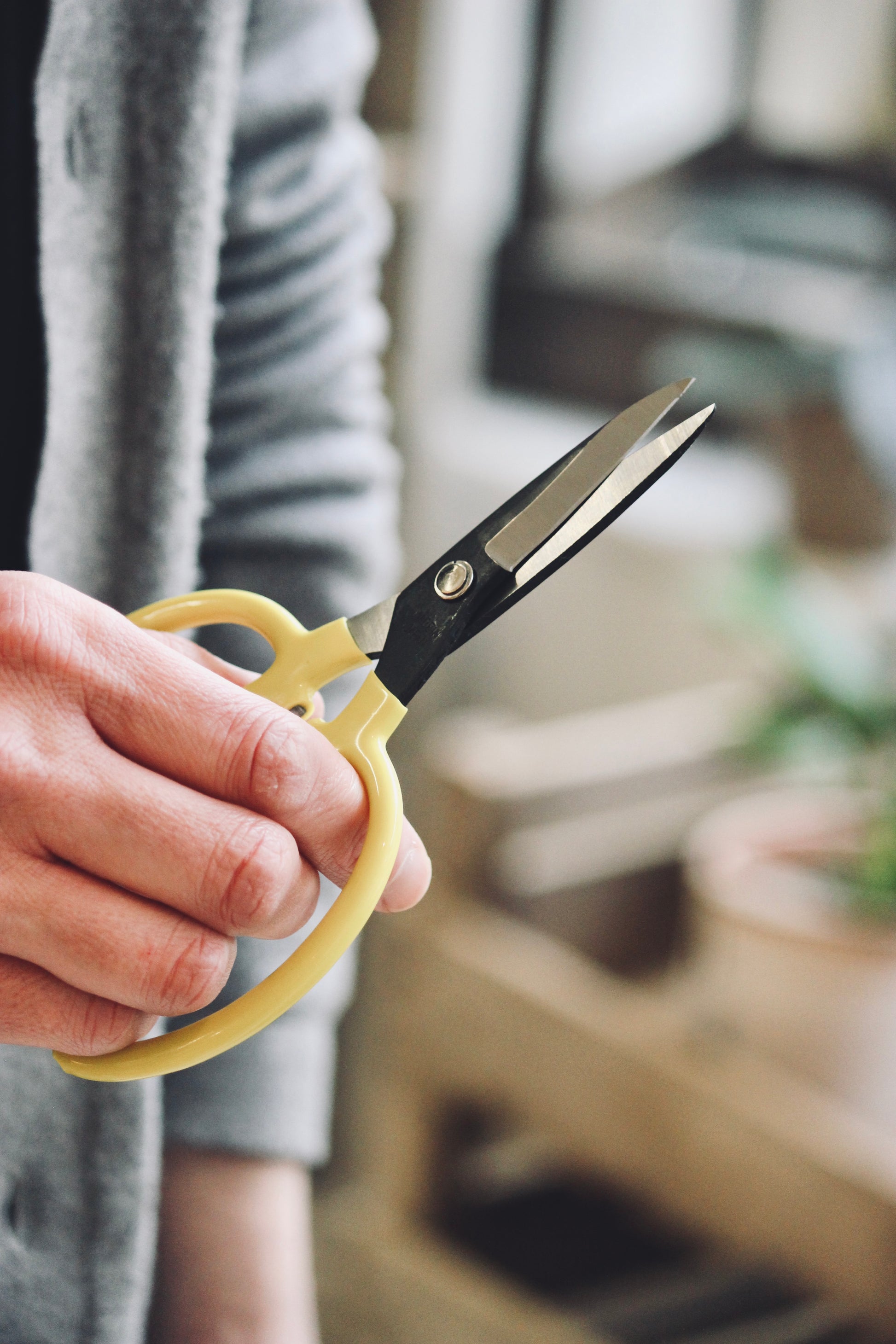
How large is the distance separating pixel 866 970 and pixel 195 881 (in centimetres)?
57

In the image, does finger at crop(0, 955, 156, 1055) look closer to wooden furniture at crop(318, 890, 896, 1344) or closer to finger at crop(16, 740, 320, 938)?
finger at crop(16, 740, 320, 938)

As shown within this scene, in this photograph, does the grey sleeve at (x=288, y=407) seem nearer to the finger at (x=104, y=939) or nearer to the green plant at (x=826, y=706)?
the finger at (x=104, y=939)

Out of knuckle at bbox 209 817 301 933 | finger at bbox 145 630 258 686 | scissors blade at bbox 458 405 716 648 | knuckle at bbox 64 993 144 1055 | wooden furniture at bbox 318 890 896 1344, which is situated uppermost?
scissors blade at bbox 458 405 716 648

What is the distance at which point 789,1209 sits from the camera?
2.45 ft

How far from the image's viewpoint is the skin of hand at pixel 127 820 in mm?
249

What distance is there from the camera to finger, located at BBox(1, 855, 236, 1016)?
0.82ft

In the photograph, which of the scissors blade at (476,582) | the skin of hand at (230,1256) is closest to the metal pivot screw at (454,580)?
the scissors blade at (476,582)

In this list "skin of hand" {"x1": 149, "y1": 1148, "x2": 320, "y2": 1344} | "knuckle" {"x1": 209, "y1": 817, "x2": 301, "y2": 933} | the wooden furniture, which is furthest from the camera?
the wooden furniture

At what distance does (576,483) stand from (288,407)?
0.56ft

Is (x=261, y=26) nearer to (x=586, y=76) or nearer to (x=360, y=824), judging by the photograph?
(x=360, y=824)

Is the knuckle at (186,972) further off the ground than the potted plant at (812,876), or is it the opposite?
the knuckle at (186,972)

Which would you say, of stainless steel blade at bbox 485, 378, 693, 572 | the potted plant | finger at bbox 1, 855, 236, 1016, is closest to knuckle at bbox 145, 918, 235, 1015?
finger at bbox 1, 855, 236, 1016

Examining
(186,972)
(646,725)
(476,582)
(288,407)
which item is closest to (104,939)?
(186,972)

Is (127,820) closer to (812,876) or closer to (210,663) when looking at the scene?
(210,663)
